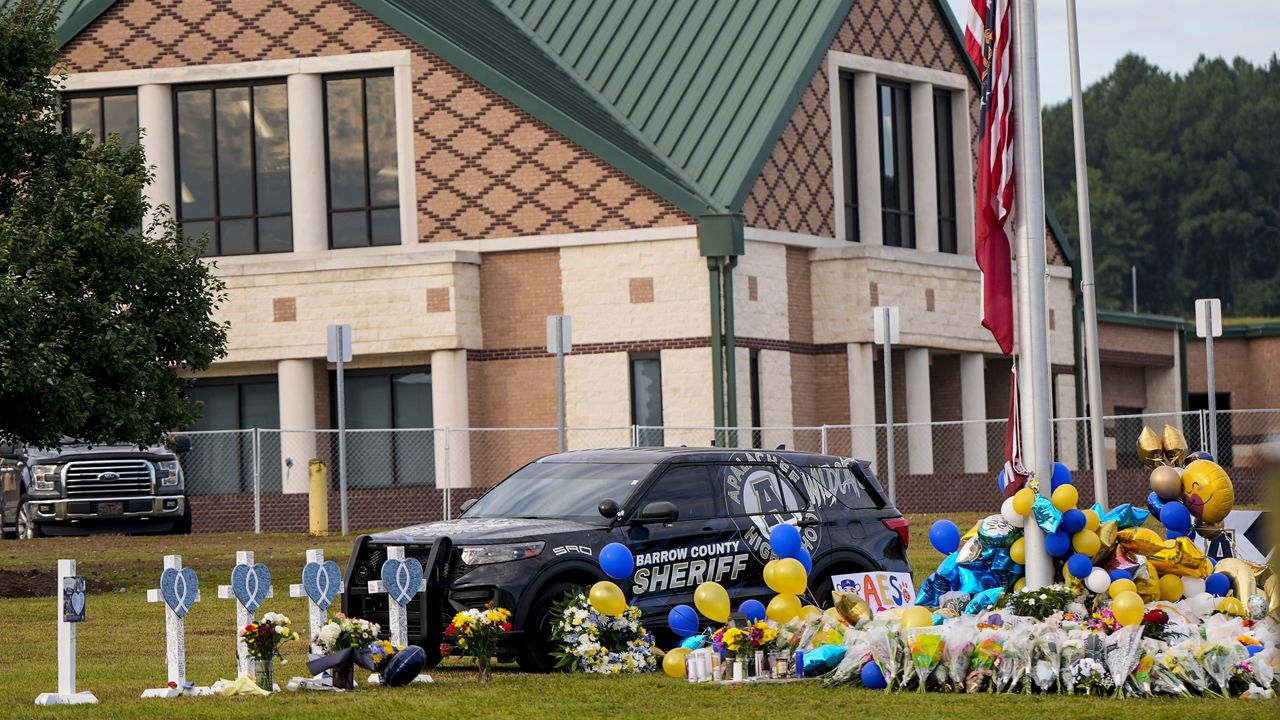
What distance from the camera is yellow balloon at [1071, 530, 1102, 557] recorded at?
15000mm

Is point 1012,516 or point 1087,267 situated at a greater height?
point 1087,267

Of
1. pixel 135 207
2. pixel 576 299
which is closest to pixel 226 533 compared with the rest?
pixel 576 299

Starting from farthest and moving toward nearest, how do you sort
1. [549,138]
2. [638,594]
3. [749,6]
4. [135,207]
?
[749,6] < [549,138] < [135,207] < [638,594]

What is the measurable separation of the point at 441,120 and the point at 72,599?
25.4 m

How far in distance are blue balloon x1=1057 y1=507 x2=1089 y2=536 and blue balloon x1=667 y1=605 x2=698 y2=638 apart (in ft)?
8.82

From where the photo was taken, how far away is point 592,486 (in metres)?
17.1

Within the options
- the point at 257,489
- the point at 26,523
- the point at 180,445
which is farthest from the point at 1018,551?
the point at 257,489

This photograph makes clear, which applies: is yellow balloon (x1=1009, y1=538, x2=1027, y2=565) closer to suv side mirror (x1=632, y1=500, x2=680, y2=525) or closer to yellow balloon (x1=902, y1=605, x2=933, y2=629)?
yellow balloon (x1=902, y1=605, x2=933, y2=629)

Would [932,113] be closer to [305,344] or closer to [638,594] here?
[305,344]

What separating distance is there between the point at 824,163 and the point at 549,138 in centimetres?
532

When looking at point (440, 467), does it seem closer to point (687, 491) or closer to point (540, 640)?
point (687, 491)

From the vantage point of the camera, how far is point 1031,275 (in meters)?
15.4

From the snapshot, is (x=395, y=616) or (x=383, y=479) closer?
(x=395, y=616)

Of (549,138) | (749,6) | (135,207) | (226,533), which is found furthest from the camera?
(749,6)
